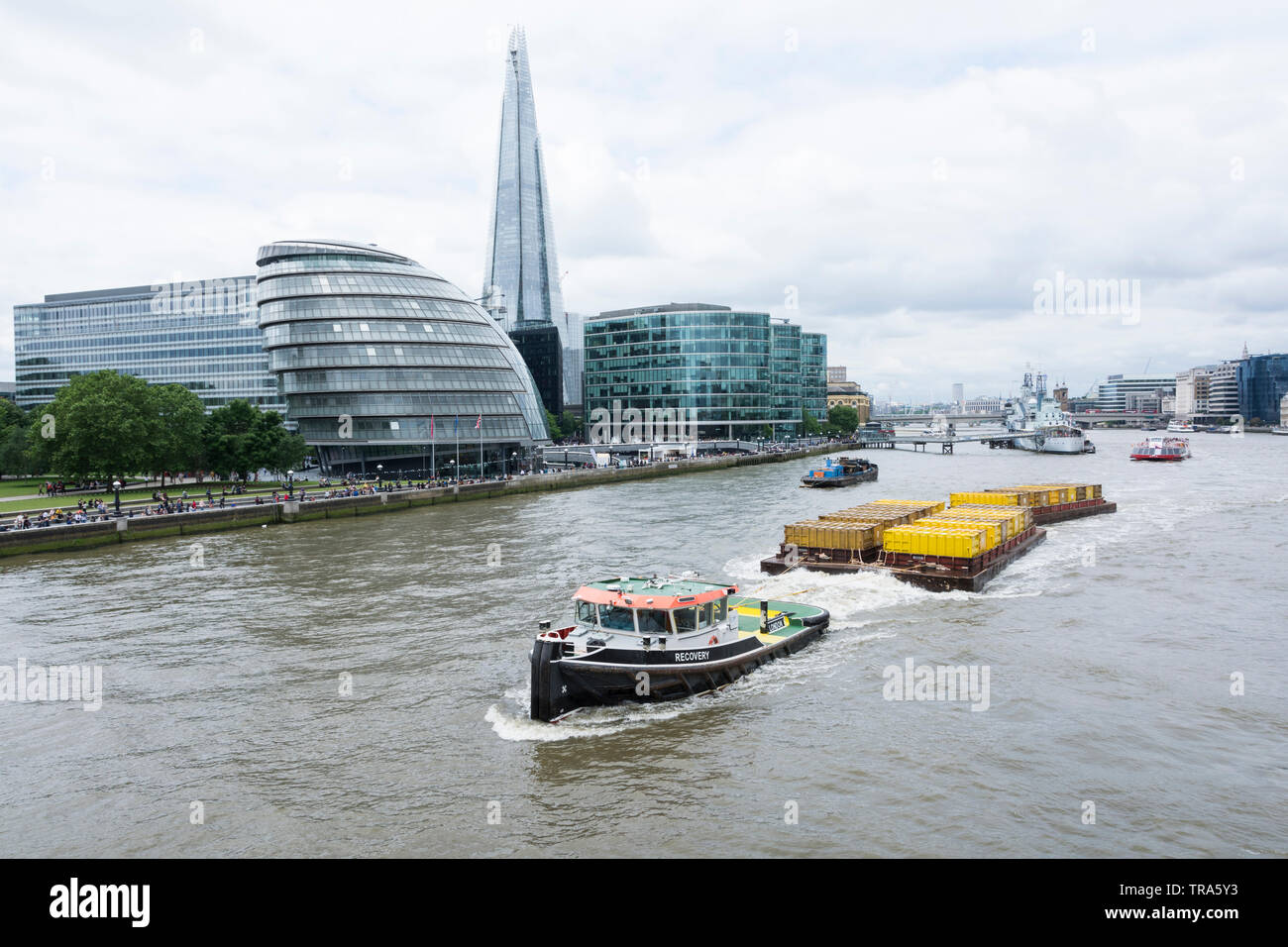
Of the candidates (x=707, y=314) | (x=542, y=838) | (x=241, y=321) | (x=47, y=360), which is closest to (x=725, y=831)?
(x=542, y=838)

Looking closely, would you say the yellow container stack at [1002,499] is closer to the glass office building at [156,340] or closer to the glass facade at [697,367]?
the glass office building at [156,340]

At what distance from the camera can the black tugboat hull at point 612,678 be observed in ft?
69.4

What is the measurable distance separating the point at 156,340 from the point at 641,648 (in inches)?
5908

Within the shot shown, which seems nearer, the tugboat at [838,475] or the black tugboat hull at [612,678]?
the black tugboat hull at [612,678]

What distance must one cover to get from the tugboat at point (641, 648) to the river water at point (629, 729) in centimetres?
63

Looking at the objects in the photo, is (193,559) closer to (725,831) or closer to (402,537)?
(402,537)

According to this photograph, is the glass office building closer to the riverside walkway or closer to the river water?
the riverside walkway

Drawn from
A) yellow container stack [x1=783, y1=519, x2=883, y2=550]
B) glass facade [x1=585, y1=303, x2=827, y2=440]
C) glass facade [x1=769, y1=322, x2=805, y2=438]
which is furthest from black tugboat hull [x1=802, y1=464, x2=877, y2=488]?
glass facade [x1=769, y1=322, x2=805, y2=438]

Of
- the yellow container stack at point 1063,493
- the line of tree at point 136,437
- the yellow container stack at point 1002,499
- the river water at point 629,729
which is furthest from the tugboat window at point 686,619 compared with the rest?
the line of tree at point 136,437

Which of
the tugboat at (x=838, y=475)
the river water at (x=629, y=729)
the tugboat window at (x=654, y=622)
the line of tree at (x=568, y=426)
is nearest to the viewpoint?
the river water at (x=629, y=729)

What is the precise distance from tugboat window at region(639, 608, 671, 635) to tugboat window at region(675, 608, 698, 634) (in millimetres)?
303

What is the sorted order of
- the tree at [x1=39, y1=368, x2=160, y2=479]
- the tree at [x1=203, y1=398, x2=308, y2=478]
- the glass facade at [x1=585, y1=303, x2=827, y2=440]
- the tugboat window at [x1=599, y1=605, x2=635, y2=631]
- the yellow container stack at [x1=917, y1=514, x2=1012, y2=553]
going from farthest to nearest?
the glass facade at [x1=585, y1=303, x2=827, y2=440]
the tree at [x1=203, y1=398, x2=308, y2=478]
the tree at [x1=39, y1=368, x2=160, y2=479]
the yellow container stack at [x1=917, y1=514, x2=1012, y2=553]
the tugboat window at [x1=599, y1=605, x2=635, y2=631]

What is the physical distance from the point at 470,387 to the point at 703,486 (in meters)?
29.7

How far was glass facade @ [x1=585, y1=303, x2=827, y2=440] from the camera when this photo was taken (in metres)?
178
